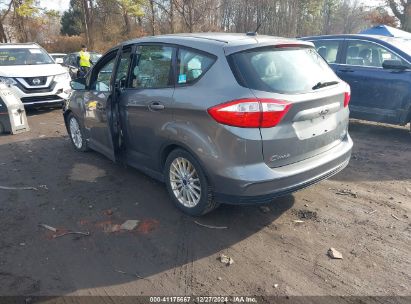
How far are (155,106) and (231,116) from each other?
3.62ft

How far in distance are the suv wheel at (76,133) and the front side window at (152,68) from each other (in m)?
2.02

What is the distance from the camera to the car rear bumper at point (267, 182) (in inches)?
122

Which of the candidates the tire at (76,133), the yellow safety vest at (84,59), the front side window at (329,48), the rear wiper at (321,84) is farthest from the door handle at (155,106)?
the yellow safety vest at (84,59)

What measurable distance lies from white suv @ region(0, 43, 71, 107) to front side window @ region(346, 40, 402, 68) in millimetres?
7379

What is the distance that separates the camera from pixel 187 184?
3.74 meters

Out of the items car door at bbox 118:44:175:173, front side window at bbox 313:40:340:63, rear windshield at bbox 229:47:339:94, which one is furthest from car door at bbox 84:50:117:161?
front side window at bbox 313:40:340:63

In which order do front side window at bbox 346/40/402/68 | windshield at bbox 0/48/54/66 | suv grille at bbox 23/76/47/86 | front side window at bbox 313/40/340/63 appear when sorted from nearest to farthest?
front side window at bbox 346/40/402/68
front side window at bbox 313/40/340/63
suv grille at bbox 23/76/47/86
windshield at bbox 0/48/54/66

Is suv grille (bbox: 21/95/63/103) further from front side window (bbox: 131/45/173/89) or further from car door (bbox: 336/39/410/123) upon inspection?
car door (bbox: 336/39/410/123)

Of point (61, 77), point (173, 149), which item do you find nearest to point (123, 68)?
point (173, 149)

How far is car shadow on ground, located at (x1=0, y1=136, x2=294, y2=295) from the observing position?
116 inches

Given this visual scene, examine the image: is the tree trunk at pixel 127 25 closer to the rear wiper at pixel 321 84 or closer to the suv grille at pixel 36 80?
the suv grille at pixel 36 80

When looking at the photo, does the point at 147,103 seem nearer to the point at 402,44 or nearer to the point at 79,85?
the point at 79,85

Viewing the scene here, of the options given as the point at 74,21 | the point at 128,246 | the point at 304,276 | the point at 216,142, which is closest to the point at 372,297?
the point at 304,276

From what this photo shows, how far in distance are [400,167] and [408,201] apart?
1.21 meters
